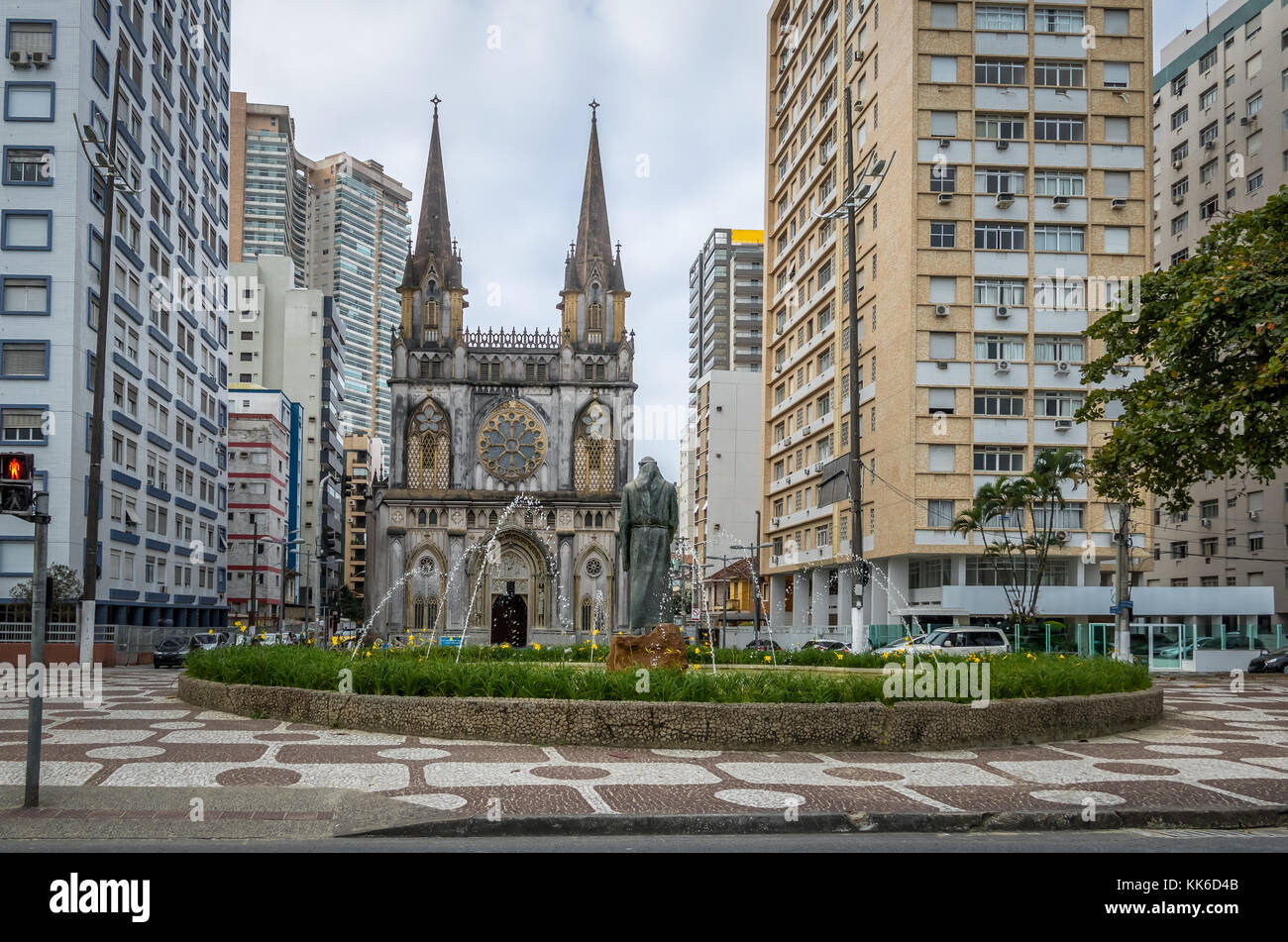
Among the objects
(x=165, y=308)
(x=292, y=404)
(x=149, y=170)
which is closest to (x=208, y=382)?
(x=165, y=308)

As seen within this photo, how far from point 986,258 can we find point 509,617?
31.4 m

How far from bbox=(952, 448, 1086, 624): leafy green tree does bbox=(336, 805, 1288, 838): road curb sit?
31389 mm

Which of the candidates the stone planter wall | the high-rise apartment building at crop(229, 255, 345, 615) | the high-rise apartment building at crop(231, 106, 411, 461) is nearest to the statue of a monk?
the stone planter wall

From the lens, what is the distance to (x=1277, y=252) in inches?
588

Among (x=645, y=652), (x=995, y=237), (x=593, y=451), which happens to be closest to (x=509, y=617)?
(x=593, y=451)

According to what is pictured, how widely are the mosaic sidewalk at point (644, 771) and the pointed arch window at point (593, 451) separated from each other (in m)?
48.4

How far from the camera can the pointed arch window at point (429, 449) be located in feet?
206

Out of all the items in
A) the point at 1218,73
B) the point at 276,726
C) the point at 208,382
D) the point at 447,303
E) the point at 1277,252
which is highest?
the point at 1218,73

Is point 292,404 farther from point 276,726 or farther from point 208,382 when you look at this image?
point 276,726

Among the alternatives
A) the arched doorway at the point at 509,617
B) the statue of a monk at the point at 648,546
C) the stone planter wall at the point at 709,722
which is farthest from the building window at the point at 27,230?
the arched doorway at the point at 509,617

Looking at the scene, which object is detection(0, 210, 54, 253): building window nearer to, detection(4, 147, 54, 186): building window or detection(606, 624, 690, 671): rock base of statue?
detection(4, 147, 54, 186): building window

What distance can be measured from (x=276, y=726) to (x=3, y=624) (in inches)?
993

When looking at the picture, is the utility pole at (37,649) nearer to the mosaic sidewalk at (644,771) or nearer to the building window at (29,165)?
the mosaic sidewalk at (644,771)

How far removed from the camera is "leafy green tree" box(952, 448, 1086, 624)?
40406 millimetres
